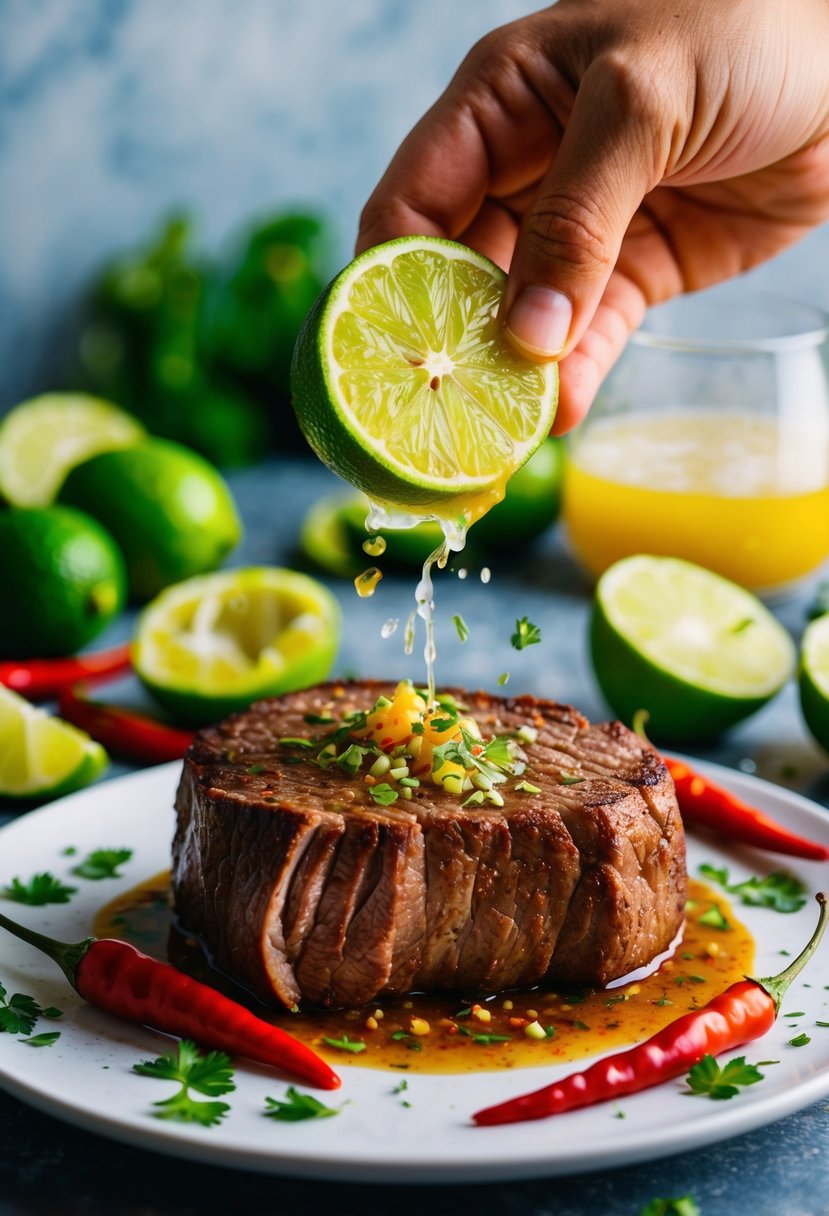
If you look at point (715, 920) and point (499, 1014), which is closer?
point (499, 1014)

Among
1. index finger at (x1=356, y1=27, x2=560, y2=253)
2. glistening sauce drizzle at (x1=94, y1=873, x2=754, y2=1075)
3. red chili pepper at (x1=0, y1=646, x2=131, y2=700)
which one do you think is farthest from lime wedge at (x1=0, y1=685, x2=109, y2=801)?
index finger at (x1=356, y1=27, x2=560, y2=253)

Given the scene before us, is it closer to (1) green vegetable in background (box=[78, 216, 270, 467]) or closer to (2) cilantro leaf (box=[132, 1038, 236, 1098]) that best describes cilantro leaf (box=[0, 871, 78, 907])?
(2) cilantro leaf (box=[132, 1038, 236, 1098])

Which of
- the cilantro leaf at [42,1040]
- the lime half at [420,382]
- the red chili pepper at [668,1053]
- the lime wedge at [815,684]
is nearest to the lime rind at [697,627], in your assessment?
the lime wedge at [815,684]

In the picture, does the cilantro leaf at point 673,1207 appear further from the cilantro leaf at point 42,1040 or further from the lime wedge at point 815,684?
the lime wedge at point 815,684

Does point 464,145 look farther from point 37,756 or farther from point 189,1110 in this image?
point 189,1110

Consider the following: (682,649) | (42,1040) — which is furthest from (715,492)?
(42,1040)
